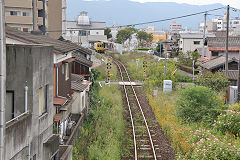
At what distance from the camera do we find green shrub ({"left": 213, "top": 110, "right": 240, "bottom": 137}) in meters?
12.5

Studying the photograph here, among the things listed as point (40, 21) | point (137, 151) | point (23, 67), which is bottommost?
point (137, 151)

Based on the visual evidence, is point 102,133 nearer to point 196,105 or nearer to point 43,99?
point 196,105

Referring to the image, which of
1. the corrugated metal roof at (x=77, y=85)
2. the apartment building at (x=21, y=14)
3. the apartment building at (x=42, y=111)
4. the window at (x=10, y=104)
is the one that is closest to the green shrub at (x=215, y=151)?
A: the apartment building at (x=42, y=111)

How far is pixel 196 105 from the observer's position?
1666cm

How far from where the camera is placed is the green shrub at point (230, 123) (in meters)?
12.5

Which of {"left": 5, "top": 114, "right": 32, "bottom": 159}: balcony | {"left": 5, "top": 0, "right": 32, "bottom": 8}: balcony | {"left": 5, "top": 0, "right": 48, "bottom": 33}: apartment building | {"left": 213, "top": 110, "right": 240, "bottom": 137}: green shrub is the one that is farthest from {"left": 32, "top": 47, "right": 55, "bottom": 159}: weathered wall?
{"left": 5, "top": 0, "right": 32, "bottom": 8}: balcony

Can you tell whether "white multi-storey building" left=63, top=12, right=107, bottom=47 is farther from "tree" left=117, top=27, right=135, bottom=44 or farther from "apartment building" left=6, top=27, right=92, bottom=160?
"apartment building" left=6, top=27, right=92, bottom=160

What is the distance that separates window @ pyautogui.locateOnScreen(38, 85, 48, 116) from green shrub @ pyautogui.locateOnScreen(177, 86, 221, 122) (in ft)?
31.0

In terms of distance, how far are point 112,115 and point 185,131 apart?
468cm

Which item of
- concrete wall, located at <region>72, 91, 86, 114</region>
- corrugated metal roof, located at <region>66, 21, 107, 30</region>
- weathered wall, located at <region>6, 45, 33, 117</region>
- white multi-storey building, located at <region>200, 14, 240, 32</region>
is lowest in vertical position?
concrete wall, located at <region>72, 91, 86, 114</region>

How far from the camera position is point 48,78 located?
8.41 m

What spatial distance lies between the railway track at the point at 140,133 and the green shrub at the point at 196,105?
1.79 meters

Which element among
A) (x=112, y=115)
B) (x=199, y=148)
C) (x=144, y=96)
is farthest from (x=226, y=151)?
(x=144, y=96)

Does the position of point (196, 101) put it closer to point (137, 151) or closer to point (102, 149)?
point (137, 151)
